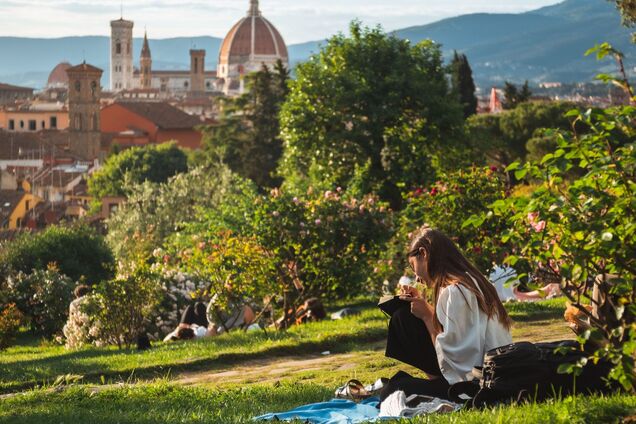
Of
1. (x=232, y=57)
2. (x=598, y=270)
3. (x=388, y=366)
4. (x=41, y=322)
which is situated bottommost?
(x=41, y=322)

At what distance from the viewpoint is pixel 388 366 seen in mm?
8062

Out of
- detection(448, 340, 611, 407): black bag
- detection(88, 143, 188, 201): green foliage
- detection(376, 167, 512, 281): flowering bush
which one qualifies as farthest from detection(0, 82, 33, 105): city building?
detection(448, 340, 611, 407): black bag

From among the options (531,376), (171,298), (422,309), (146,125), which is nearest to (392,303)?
(422,309)

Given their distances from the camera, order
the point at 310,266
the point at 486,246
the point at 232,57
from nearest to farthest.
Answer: the point at 486,246 → the point at 310,266 → the point at 232,57

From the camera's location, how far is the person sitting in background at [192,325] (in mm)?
12359

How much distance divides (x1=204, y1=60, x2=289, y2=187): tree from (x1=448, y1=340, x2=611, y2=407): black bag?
38092mm

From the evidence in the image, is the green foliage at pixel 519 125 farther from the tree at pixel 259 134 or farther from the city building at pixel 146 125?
the city building at pixel 146 125

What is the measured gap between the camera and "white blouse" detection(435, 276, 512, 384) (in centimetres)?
562

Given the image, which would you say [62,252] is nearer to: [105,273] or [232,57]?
[105,273]

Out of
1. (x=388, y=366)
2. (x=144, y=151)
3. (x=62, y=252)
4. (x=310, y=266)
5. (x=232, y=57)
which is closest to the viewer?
(x=388, y=366)

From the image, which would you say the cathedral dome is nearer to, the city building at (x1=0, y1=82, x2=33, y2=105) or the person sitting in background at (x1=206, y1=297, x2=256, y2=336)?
the city building at (x1=0, y1=82, x2=33, y2=105)

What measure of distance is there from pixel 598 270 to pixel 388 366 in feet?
12.8

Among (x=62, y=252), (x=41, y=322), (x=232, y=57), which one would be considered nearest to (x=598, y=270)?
(x=41, y=322)

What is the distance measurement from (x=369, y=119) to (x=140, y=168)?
1630 inches
